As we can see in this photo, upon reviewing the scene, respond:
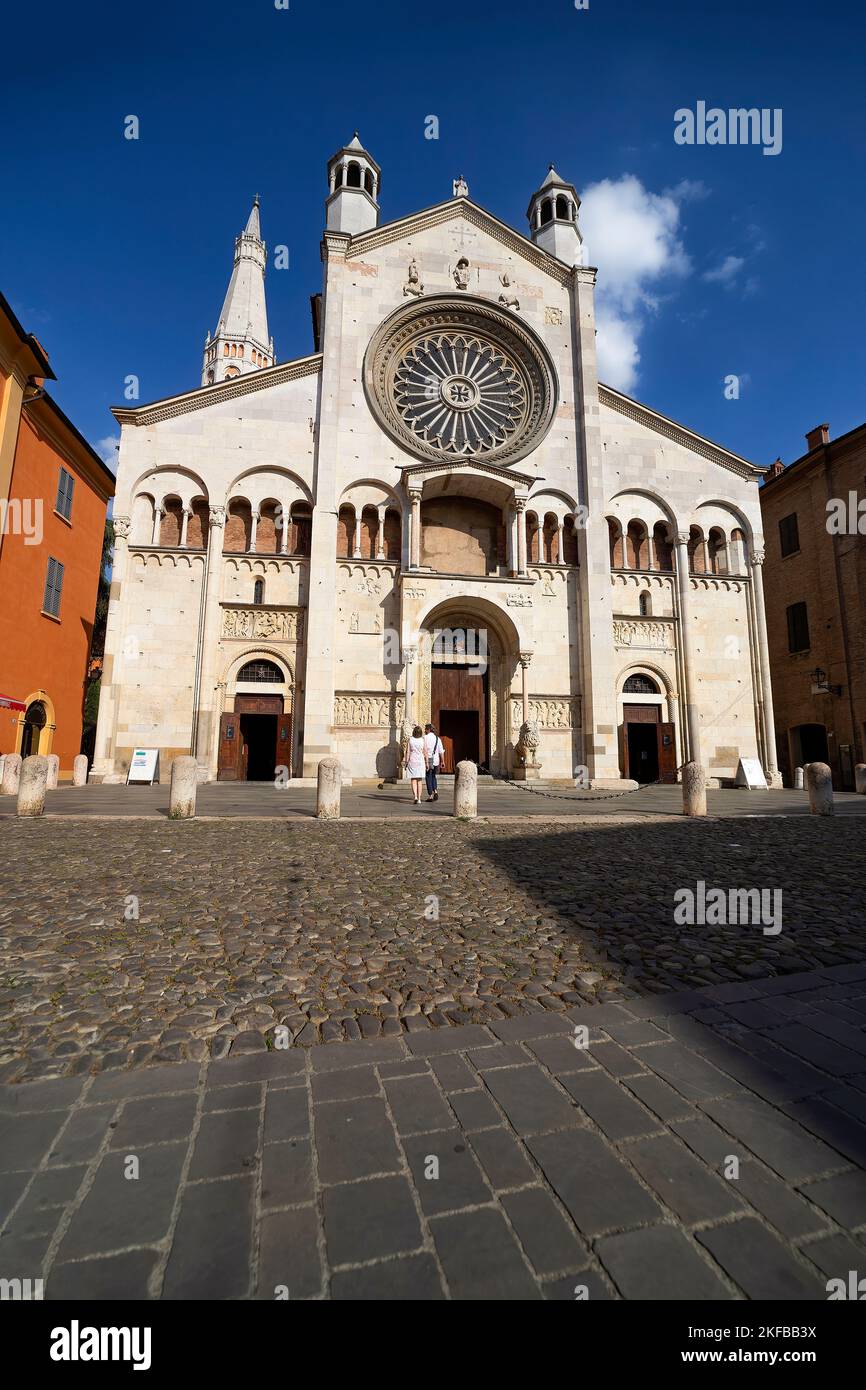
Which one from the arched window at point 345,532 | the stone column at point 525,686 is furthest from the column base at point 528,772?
the arched window at point 345,532

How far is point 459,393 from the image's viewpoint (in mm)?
22938

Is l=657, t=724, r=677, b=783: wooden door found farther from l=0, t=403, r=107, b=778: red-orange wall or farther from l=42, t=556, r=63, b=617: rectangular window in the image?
l=42, t=556, r=63, b=617: rectangular window

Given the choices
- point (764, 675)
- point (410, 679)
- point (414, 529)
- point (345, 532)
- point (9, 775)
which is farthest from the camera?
point (764, 675)

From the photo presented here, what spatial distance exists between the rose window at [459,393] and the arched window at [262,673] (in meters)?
10.3

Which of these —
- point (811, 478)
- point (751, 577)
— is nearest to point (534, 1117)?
point (751, 577)

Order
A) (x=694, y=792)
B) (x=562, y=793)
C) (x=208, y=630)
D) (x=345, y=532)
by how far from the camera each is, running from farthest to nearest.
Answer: (x=345, y=532) → (x=208, y=630) → (x=562, y=793) → (x=694, y=792)

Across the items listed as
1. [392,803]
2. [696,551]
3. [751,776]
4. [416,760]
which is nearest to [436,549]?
[416,760]

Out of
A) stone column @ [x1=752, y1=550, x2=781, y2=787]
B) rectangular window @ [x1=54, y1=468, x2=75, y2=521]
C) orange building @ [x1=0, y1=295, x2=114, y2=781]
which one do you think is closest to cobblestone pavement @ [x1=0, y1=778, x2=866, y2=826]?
stone column @ [x1=752, y1=550, x2=781, y2=787]

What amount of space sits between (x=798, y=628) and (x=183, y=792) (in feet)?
87.3

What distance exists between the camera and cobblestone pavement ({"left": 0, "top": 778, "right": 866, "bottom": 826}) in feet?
38.4

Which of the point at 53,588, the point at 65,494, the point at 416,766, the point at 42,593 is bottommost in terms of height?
the point at 416,766

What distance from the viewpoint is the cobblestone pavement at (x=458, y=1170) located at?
1.49m

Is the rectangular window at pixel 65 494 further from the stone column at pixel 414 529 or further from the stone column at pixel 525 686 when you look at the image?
the stone column at pixel 525 686

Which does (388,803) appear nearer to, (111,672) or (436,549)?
(111,672)
